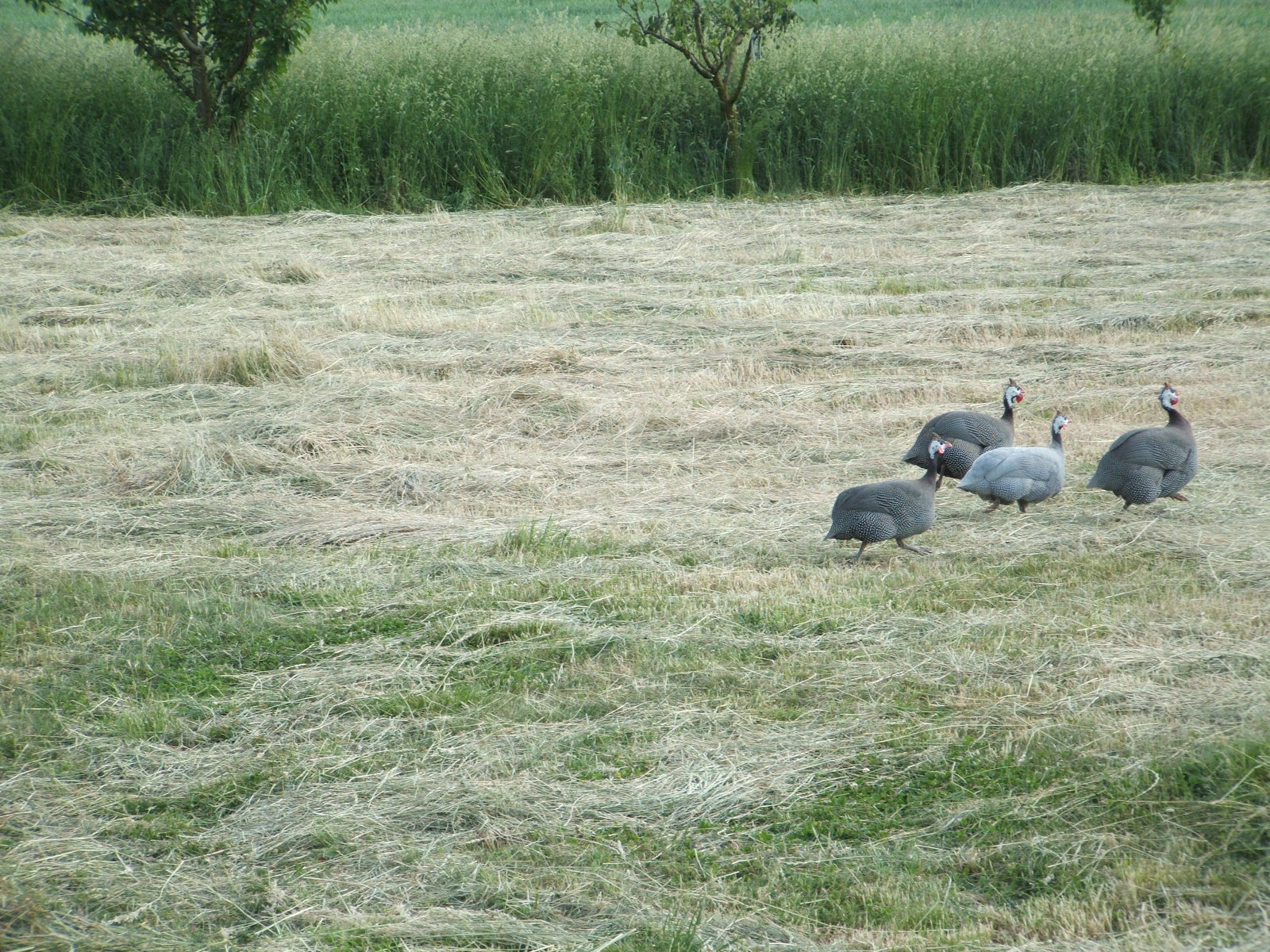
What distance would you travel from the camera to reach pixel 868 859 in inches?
125

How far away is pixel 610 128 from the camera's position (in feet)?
48.1

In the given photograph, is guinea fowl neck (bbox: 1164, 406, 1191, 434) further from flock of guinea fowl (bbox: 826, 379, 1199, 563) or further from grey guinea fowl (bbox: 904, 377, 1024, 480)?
grey guinea fowl (bbox: 904, 377, 1024, 480)

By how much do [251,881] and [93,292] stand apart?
794 cm

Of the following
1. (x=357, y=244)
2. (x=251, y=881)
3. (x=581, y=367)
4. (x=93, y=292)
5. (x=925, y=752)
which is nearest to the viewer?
(x=251, y=881)

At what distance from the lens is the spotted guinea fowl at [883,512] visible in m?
4.95

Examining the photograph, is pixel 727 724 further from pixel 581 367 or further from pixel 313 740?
pixel 581 367

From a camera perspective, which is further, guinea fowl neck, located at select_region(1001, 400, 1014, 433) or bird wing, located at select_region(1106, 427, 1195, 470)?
guinea fowl neck, located at select_region(1001, 400, 1014, 433)

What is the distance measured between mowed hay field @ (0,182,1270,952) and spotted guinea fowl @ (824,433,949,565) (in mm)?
159

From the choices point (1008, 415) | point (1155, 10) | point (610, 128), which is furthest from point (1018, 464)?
point (1155, 10)

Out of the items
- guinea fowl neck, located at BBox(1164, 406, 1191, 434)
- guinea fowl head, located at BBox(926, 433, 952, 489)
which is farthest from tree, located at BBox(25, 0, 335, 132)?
guinea fowl neck, located at BBox(1164, 406, 1191, 434)

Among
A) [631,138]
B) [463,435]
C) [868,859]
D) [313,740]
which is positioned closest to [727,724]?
[868,859]

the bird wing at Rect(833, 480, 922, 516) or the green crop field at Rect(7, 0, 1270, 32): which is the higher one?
the green crop field at Rect(7, 0, 1270, 32)

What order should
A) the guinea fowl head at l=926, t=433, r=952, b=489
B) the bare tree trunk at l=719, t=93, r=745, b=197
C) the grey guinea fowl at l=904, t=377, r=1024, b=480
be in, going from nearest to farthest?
the guinea fowl head at l=926, t=433, r=952, b=489
the grey guinea fowl at l=904, t=377, r=1024, b=480
the bare tree trunk at l=719, t=93, r=745, b=197

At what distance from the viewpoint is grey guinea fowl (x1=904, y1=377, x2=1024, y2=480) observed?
5.74m
